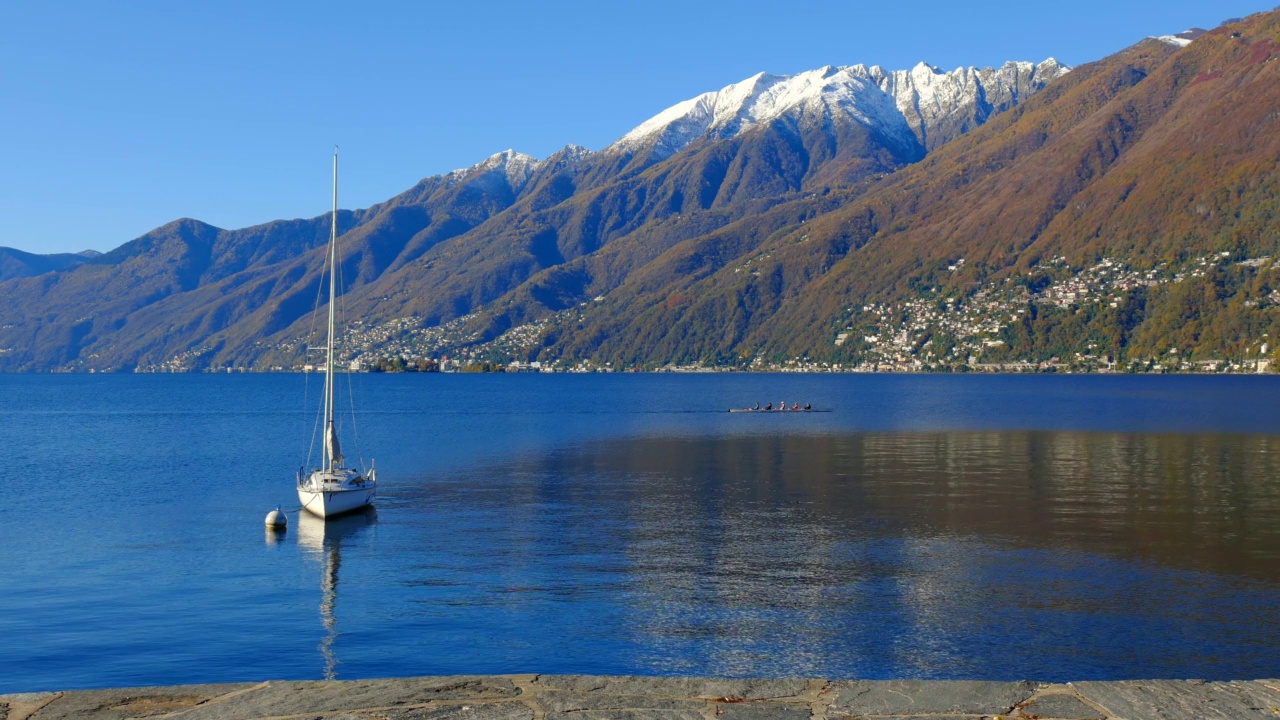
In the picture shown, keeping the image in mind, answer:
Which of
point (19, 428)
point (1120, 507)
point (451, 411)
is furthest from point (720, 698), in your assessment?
point (451, 411)

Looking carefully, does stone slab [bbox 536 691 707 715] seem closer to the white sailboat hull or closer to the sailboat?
the sailboat

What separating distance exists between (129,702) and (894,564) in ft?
106

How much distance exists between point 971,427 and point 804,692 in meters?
118

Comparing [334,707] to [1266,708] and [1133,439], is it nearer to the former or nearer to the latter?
[1266,708]

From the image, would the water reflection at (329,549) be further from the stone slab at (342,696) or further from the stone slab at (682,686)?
the stone slab at (682,686)

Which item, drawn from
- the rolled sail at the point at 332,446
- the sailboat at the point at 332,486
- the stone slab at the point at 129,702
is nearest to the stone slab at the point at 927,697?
the stone slab at the point at 129,702

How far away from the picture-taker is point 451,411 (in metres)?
184

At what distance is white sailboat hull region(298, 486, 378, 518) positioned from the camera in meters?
57.4

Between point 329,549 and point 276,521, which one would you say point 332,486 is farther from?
point 329,549

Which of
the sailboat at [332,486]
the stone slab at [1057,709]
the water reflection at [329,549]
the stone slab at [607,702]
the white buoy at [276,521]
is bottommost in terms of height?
the water reflection at [329,549]

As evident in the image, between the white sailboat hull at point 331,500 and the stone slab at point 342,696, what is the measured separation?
42.9 meters

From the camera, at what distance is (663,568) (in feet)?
137

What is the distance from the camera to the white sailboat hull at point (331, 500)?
57.4m

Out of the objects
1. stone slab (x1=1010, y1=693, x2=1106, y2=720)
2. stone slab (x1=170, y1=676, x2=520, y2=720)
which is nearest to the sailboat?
stone slab (x1=170, y1=676, x2=520, y2=720)
